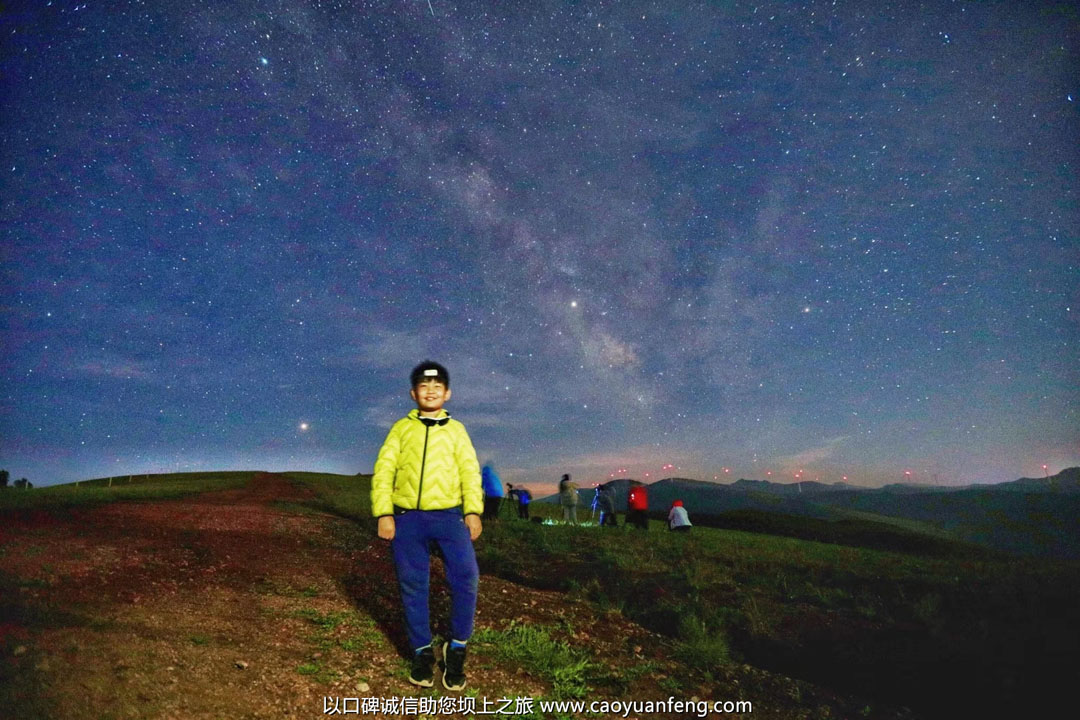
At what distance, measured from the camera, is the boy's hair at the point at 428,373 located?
4438mm

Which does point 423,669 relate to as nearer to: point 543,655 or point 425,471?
point 543,655

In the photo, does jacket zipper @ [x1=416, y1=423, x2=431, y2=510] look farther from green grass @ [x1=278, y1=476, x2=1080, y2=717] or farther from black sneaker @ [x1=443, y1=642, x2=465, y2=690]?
green grass @ [x1=278, y1=476, x2=1080, y2=717]

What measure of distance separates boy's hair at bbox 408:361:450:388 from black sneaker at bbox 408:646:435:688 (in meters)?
2.37

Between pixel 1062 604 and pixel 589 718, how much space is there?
30.6 feet

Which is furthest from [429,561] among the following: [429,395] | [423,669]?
[429,395]

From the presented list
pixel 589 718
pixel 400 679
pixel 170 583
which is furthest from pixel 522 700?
pixel 170 583

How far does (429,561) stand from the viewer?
4.05 metres

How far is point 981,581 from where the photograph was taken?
10.8 m

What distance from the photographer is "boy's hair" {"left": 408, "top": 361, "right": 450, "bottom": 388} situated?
14.6 feet

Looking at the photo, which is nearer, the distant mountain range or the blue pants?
the blue pants

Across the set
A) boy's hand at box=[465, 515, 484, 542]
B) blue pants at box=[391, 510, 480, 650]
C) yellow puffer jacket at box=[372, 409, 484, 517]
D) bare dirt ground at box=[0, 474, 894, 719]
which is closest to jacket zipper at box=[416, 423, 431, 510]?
yellow puffer jacket at box=[372, 409, 484, 517]

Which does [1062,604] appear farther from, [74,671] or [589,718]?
[74,671]

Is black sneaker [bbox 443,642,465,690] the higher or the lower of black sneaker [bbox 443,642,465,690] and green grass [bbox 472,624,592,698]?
the higher

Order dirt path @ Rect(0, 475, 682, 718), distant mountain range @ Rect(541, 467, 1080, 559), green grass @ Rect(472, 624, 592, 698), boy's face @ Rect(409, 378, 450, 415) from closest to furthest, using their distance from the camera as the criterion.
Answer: dirt path @ Rect(0, 475, 682, 718) < boy's face @ Rect(409, 378, 450, 415) < green grass @ Rect(472, 624, 592, 698) < distant mountain range @ Rect(541, 467, 1080, 559)
